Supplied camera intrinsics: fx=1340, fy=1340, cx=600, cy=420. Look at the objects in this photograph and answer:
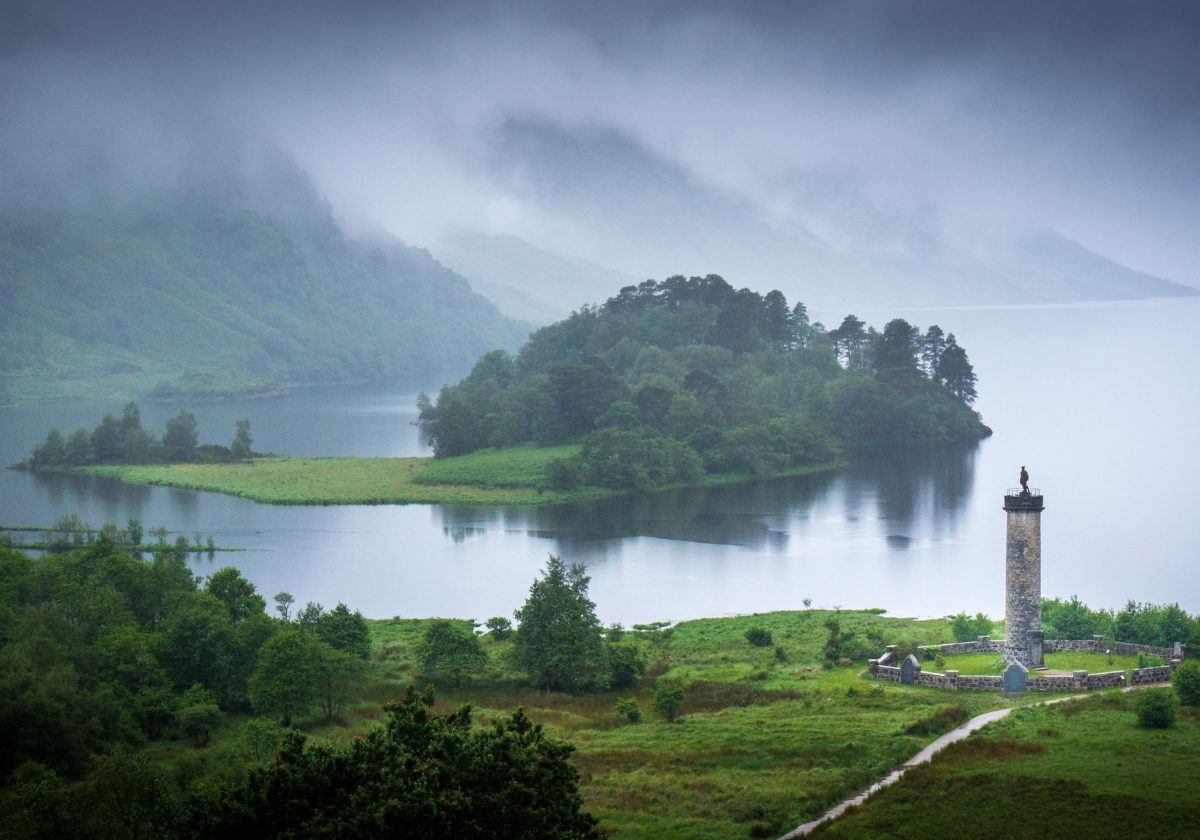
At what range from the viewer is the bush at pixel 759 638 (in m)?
56.2

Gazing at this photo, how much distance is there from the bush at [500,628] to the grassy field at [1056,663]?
18.4 m

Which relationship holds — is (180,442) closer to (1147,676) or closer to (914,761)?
(1147,676)

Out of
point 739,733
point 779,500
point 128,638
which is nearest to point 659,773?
point 739,733

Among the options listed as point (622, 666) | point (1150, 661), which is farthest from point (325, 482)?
point (1150, 661)

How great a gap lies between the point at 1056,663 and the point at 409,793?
29512 mm

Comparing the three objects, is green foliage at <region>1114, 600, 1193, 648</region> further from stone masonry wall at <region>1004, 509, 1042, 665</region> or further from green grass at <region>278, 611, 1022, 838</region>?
green grass at <region>278, 611, 1022, 838</region>

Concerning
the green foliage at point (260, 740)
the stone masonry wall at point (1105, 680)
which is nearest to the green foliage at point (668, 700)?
the green foliage at point (260, 740)

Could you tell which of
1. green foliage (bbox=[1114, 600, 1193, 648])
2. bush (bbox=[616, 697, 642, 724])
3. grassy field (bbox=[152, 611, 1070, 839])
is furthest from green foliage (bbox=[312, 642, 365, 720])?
green foliage (bbox=[1114, 600, 1193, 648])

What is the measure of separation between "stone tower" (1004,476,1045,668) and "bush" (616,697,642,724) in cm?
1331

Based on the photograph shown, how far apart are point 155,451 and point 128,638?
8278 cm

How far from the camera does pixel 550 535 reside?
87125 millimetres

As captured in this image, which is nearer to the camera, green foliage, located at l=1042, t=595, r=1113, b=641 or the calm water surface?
green foliage, located at l=1042, t=595, r=1113, b=641

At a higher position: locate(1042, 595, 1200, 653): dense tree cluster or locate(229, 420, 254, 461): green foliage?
locate(229, 420, 254, 461): green foliage

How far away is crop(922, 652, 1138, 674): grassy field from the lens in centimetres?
4650
